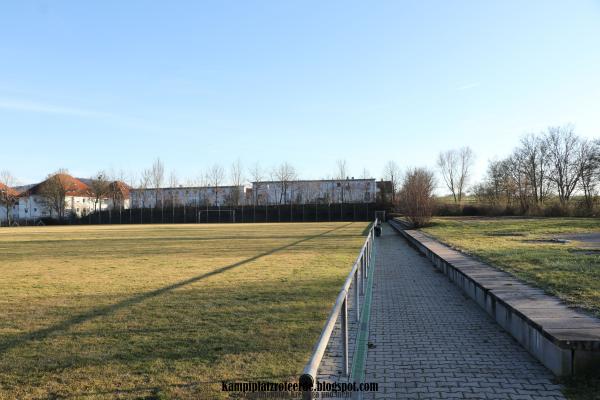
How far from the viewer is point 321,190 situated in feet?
326

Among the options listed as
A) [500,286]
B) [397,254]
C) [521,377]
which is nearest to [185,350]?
[521,377]

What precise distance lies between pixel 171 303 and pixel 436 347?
4.74 m

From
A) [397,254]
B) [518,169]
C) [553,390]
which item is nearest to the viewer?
[553,390]

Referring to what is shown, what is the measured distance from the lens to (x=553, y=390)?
171 inches

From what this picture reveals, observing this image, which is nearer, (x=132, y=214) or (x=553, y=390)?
(x=553, y=390)

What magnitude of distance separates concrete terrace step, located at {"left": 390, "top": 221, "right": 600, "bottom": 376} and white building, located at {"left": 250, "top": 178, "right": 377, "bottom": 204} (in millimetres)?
88400

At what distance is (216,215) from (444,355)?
84.8 metres

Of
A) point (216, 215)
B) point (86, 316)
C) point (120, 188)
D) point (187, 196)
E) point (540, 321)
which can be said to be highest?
point (120, 188)

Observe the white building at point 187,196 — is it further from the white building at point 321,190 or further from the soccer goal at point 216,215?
the soccer goal at point 216,215

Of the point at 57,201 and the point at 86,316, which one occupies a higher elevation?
the point at 57,201

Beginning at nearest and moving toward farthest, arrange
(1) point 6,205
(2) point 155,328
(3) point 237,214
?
(2) point 155,328
(3) point 237,214
(1) point 6,205

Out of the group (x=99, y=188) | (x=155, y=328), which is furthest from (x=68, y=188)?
(x=155, y=328)

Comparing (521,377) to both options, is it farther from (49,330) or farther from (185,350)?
(49,330)

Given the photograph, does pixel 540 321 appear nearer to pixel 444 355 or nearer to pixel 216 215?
pixel 444 355
